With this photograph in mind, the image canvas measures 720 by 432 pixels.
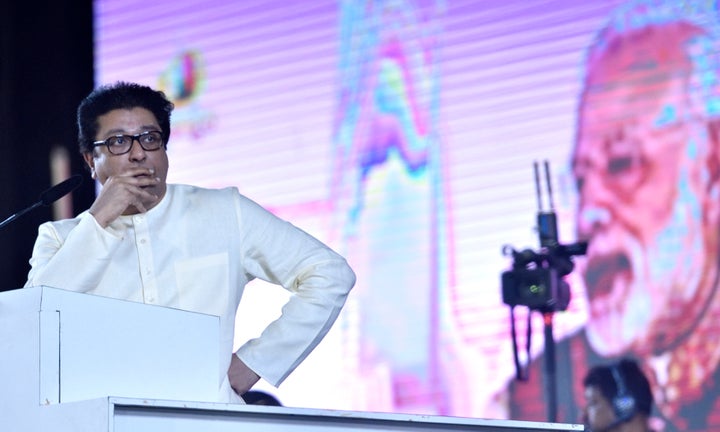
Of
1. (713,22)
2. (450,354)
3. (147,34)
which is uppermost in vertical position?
(147,34)

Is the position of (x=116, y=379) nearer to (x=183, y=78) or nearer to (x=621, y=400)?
(x=621, y=400)

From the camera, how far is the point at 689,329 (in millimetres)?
3717

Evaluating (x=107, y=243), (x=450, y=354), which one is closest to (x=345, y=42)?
(x=450, y=354)

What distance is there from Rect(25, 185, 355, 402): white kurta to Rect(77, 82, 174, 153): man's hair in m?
0.16

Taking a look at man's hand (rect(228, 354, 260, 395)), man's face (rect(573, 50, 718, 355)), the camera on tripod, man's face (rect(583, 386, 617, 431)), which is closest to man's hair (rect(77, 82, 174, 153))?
man's hand (rect(228, 354, 260, 395))

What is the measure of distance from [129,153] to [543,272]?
1.68 meters

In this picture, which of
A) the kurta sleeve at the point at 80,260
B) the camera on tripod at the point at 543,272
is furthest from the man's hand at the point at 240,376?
the camera on tripod at the point at 543,272

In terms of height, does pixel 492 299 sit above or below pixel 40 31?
below

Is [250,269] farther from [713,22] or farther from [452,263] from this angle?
[713,22]

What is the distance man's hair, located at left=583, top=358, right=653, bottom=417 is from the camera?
3762 mm

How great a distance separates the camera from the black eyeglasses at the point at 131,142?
2.42 metres

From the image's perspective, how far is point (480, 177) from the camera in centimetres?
407

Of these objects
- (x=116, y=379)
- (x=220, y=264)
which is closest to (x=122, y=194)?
(x=220, y=264)

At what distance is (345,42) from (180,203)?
77.6 inches
